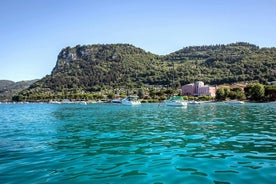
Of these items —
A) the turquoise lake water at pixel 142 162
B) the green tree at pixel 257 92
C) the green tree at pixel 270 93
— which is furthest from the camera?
the green tree at pixel 257 92

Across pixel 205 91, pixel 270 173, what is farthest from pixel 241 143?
pixel 205 91

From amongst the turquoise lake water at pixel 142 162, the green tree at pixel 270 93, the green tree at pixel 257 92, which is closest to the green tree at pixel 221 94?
the green tree at pixel 257 92

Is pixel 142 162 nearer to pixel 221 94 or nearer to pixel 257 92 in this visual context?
pixel 257 92

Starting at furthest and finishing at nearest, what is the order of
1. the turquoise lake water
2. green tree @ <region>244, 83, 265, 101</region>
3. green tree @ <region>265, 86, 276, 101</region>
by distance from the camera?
1. green tree @ <region>244, 83, 265, 101</region>
2. green tree @ <region>265, 86, 276, 101</region>
3. the turquoise lake water

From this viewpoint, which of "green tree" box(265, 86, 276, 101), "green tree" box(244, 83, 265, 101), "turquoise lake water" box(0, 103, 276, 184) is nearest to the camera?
"turquoise lake water" box(0, 103, 276, 184)

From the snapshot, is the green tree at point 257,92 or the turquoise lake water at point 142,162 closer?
the turquoise lake water at point 142,162

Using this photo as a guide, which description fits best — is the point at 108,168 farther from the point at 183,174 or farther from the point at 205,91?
the point at 205,91

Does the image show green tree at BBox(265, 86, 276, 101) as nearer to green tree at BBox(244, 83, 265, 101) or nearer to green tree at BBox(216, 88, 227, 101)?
green tree at BBox(244, 83, 265, 101)

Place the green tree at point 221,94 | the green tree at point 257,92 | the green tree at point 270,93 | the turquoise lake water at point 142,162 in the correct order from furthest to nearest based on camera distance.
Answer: the green tree at point 221,94
the green tree at point 257,92
the green tree at point 270,93
the turquoise lake water at point 142,162

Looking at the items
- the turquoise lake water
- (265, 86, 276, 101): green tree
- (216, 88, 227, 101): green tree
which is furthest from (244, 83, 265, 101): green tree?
the turquoise lake water

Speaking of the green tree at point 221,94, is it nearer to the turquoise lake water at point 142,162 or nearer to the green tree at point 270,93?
the green tree at point 270,93

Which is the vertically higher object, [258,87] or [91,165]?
[258,87]

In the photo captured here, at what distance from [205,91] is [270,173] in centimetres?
18853

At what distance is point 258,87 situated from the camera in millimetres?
122000
